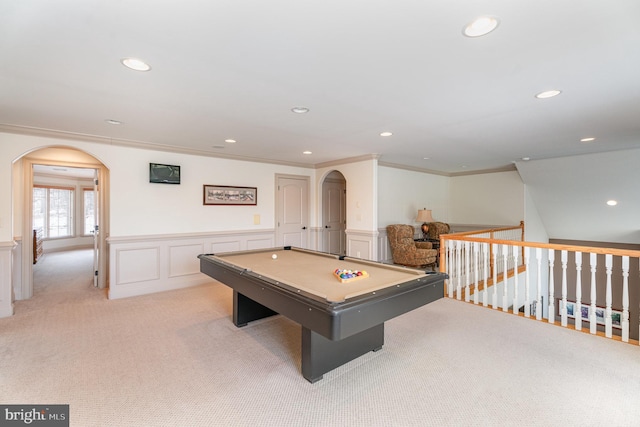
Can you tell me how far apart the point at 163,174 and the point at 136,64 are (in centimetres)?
282

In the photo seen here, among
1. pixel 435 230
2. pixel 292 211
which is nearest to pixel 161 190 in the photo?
pixel 292 211

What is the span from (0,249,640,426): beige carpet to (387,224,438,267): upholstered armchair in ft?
6.67

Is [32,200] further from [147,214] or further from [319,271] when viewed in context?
[319,271]

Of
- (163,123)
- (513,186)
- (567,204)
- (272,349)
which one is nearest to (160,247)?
(163,123)

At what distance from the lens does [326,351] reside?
2.24 metres

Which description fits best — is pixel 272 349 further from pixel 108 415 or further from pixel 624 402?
pixel 624 402

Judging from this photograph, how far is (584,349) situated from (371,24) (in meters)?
3.26

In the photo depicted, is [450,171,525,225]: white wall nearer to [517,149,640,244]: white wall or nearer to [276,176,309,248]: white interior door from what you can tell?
[517,149,640,244]: white wall

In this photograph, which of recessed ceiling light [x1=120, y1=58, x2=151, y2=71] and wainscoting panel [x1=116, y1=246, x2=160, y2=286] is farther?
wainscoting panel [x1=116, y1=246, x2=160, y2=286]

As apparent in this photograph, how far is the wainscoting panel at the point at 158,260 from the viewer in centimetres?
419

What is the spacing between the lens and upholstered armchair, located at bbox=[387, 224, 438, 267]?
216 inches

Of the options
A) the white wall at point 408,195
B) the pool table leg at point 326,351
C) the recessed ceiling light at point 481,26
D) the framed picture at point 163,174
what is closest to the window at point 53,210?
the framed picture at point 163,174

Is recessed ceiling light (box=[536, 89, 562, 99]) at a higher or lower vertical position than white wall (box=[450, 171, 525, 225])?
higher

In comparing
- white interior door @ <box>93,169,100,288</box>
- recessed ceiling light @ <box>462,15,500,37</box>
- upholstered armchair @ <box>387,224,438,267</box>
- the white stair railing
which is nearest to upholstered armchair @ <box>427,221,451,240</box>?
upholstered armchair @ <box>387,224,438,267</box>
